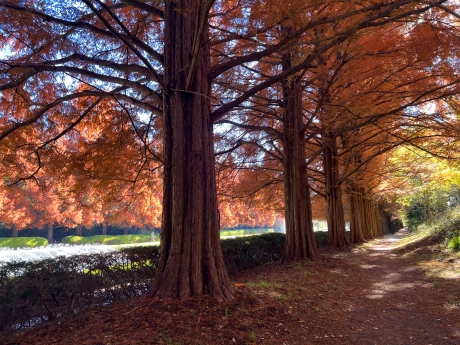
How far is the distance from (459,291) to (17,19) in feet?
28.4

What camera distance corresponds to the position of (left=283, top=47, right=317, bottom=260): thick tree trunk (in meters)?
9.40

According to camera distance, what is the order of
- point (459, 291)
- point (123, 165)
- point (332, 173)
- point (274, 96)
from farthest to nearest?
point (332, 173) → point (274, 96) → point (123, 165) → point (459, 291)

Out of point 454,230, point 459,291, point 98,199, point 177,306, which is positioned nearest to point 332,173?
point 454,230

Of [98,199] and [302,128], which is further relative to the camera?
[302,128]

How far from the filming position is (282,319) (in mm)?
4062

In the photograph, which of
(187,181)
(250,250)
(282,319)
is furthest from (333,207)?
(187,181)

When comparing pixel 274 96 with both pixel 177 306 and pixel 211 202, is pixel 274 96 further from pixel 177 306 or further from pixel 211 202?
pixel 177 306

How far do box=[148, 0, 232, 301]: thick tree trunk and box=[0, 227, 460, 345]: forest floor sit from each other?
0.31 m

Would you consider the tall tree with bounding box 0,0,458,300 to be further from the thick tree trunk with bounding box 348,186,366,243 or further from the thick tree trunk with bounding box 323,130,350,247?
the thick tree trunk with bounding box 348,186,366,243

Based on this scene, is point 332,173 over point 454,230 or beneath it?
over

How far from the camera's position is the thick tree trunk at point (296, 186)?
9.40 metres

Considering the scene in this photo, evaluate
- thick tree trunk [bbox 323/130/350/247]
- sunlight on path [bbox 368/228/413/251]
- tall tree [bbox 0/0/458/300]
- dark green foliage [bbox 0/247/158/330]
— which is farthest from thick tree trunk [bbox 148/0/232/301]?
sunlight on path [bbox 368/228/413/251]

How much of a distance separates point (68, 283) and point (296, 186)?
647cm

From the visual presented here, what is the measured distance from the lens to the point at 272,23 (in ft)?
17.3
